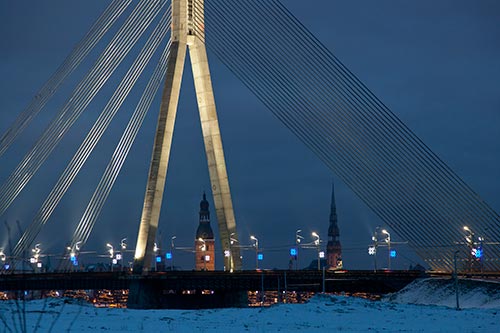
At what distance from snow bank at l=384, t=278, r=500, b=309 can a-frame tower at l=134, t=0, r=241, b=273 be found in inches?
711

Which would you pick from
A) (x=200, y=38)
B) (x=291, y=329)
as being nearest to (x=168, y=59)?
(x=200, y=38)

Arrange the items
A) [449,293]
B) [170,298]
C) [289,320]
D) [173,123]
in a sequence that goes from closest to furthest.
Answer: [289,320] < [449,293] < [173,123] < [170,298]

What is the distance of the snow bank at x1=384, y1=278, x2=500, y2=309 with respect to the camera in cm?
6800

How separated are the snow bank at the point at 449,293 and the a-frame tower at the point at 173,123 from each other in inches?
711

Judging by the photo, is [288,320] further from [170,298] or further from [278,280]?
[170,298]

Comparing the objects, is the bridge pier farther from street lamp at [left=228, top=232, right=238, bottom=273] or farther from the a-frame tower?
street lamp at [left=228, top=232, right=238, bottom=273]

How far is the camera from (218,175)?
8456 centimetres

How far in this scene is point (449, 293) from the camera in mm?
72438

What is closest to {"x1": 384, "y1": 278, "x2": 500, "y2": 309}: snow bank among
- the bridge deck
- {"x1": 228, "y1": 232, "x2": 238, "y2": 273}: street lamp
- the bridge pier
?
the bridge deck

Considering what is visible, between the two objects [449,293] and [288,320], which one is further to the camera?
[449,293]

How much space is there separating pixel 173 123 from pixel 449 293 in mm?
29017

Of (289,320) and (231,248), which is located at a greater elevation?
(231,248)

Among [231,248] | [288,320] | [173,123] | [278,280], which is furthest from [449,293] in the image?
[288,320]

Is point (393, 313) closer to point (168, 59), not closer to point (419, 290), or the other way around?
point (419, 290)
